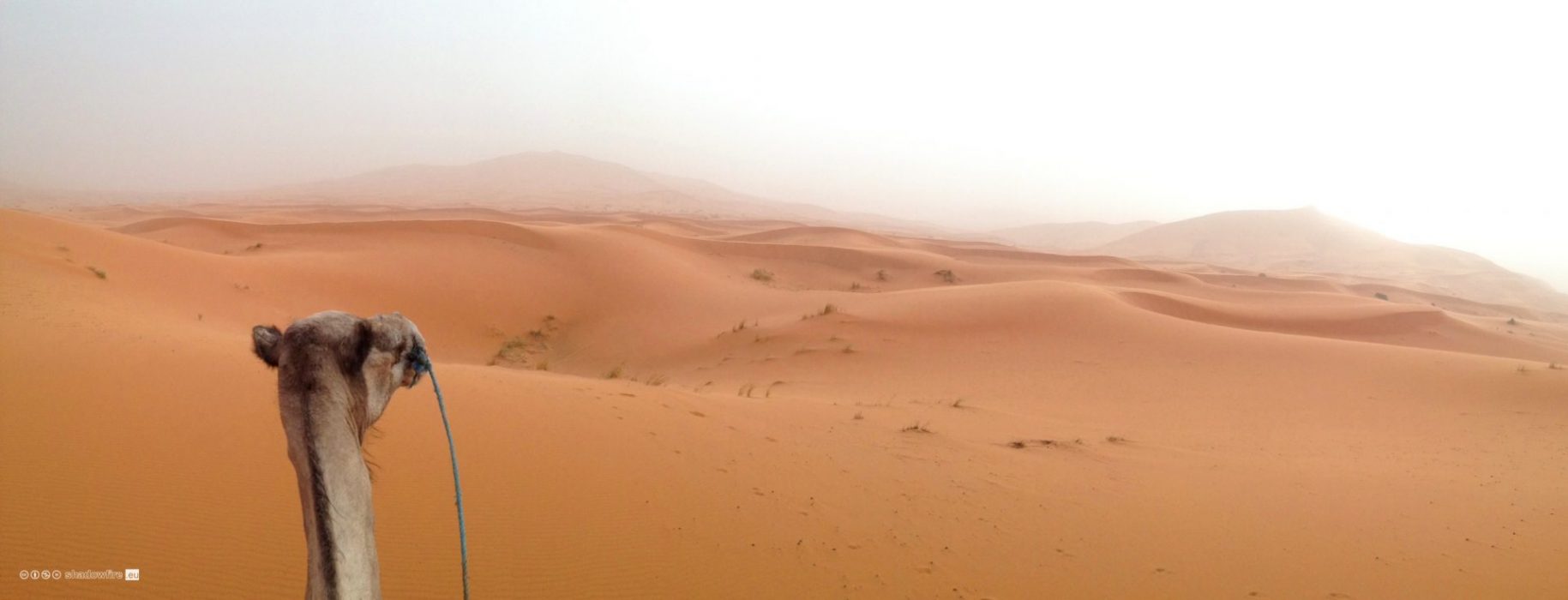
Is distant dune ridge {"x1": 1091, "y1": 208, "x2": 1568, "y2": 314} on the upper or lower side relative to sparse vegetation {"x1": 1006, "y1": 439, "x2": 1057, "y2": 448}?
upper

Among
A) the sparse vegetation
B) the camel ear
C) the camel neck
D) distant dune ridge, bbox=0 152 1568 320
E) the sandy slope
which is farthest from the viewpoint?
distant dune ridge, bbox=0 152 1568 320

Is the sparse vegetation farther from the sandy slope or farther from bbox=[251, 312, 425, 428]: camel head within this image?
bbox=[251, 312, 425, 428]: camel head

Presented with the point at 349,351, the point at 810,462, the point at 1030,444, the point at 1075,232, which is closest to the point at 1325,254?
the point at 1075,232

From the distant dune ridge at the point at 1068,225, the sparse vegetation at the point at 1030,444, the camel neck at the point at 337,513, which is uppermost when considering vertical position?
the distant dune ridge at the point at 1068,225

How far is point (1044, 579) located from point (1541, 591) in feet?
9.94

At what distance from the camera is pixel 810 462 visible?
5.27m

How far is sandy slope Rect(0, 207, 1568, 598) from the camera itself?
339 centimetres

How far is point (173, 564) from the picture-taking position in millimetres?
2959

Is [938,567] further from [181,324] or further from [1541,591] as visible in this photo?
[181,324]

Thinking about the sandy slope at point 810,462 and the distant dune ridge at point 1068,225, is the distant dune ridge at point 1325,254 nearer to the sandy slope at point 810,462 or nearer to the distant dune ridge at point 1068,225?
the distant dune ridge at point 1068,225

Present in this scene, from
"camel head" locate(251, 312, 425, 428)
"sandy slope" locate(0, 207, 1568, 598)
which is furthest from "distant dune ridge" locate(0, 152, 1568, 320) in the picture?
"camel head" locate(251, 312, 425, 428)

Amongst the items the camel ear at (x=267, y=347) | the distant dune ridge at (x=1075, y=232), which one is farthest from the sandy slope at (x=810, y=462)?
the distant dune ridge at (x=1075, y=232)

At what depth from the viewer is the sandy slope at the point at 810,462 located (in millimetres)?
3389

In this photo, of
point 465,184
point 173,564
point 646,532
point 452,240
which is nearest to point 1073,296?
point 646,532
